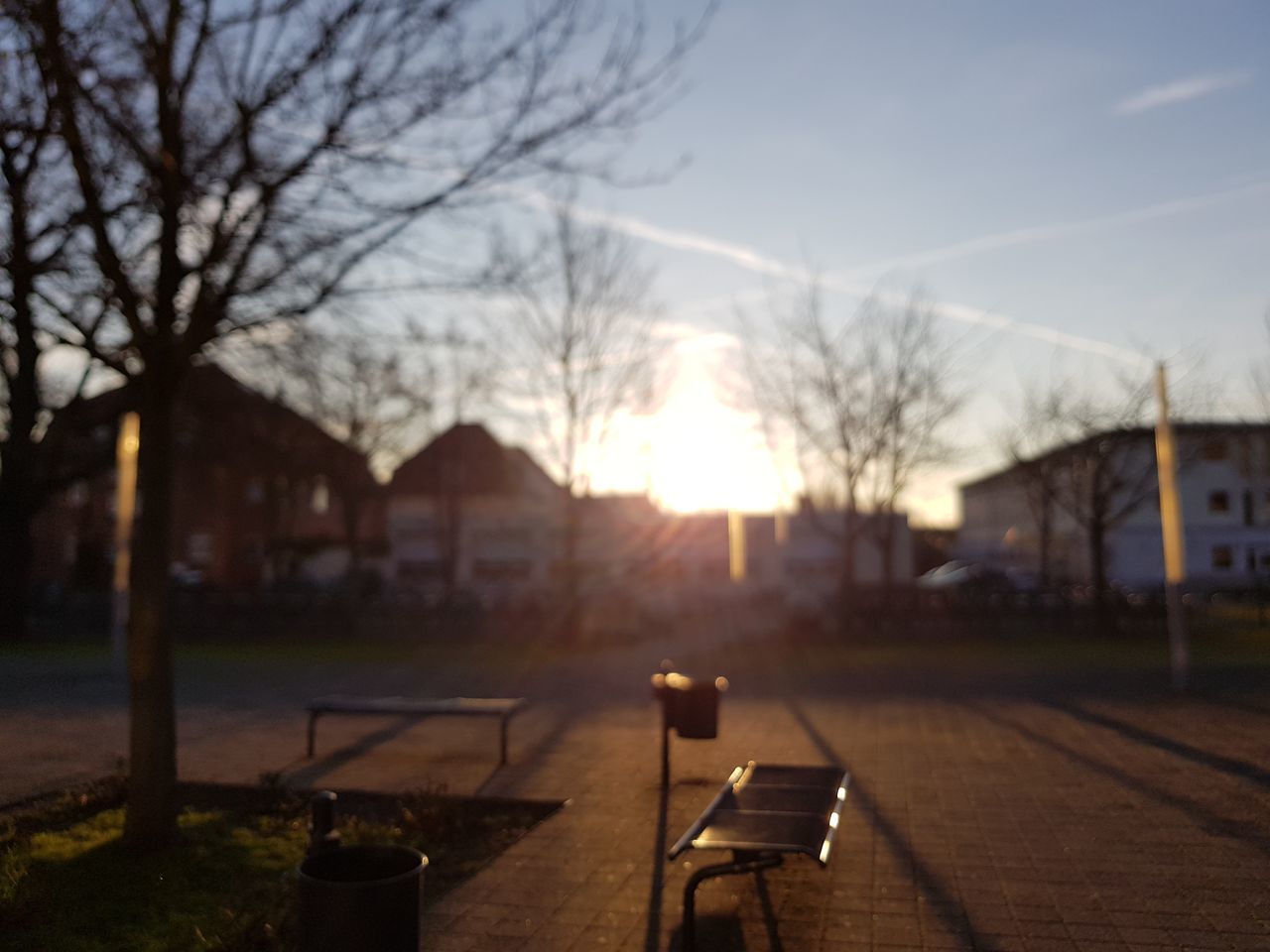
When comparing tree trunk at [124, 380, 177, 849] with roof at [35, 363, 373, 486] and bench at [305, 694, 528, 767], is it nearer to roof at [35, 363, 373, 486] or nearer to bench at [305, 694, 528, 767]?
roof at [35, 363, 373, 486]

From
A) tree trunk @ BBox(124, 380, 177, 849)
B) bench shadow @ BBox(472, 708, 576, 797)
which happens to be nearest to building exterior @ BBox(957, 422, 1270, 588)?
bench shadow @ BBox(472, 708, 576, 797)

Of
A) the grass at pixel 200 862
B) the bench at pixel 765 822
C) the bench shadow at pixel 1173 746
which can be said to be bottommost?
the bench shadow at pixel 1173 746

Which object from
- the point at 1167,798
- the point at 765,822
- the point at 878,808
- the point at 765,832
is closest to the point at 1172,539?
the point at 1167,798

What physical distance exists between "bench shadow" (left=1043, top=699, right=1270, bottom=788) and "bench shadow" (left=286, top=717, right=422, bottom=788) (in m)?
6.75

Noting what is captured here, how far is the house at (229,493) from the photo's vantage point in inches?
572

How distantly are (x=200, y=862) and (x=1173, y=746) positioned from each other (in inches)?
306

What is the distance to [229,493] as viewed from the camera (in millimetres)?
46250

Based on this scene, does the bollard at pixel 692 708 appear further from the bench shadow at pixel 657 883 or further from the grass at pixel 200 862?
the grass at pixel 200 862

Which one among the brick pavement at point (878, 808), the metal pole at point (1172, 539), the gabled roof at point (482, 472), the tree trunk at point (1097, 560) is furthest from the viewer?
the gabled roof at point (482, 472)

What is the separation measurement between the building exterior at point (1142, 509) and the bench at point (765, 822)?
1938 centimetres

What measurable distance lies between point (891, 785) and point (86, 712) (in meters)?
8.72

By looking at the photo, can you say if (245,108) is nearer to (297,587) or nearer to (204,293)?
(204,293)

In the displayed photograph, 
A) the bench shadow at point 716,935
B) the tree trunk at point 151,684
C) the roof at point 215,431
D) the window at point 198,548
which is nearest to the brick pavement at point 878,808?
the bench shadow at point 716,935

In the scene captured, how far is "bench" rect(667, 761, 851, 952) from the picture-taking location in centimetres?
488
